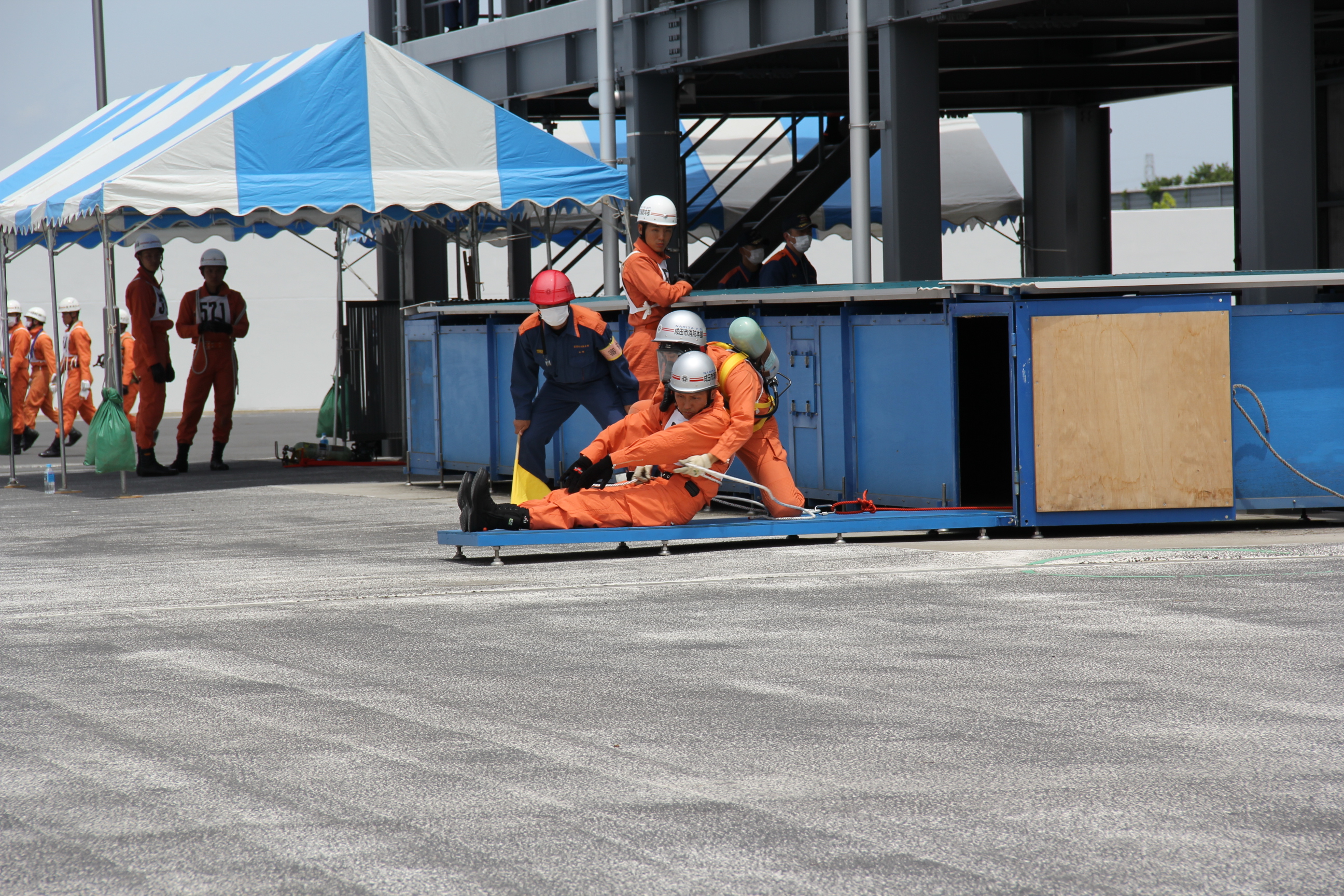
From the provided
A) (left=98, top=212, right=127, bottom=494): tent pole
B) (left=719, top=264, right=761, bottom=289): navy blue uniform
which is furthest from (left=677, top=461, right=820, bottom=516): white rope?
(left=98, top=212, right=127, bottom=494): tent pole

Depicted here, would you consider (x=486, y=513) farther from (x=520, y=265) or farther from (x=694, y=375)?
(x=520, y=265)

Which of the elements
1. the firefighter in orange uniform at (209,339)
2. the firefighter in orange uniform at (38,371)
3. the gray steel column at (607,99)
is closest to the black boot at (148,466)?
the firefighter in orange uniform at (209,339)

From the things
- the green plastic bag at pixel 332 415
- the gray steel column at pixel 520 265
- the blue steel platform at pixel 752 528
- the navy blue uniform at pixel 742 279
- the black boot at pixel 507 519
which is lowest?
the blue steel platform at pixel 752 528

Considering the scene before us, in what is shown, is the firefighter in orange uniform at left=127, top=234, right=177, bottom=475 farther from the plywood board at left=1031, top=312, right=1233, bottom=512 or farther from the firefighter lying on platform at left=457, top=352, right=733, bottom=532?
the plywood board at left=1031, top=312, right=1233, bottom=512

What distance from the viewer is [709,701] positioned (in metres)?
6.13

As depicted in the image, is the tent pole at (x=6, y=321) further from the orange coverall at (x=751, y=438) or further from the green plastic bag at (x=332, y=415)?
the orange coverall at (x=751, y=438)

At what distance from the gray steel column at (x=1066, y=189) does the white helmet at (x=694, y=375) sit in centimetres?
1773

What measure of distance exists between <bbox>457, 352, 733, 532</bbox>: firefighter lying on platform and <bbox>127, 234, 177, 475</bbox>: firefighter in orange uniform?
27.8ft

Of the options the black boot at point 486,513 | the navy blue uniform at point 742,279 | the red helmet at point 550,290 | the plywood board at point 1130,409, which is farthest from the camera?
the navy blue uniform at point 742,279

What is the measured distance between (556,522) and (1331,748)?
555cm

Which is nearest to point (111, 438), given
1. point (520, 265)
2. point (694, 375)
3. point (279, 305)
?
point (694, 375)

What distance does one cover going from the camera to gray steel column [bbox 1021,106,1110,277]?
88.4 feet

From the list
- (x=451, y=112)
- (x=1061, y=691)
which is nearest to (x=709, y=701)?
(x=1061, y=691)

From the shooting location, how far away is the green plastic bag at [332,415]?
19.0 meters
